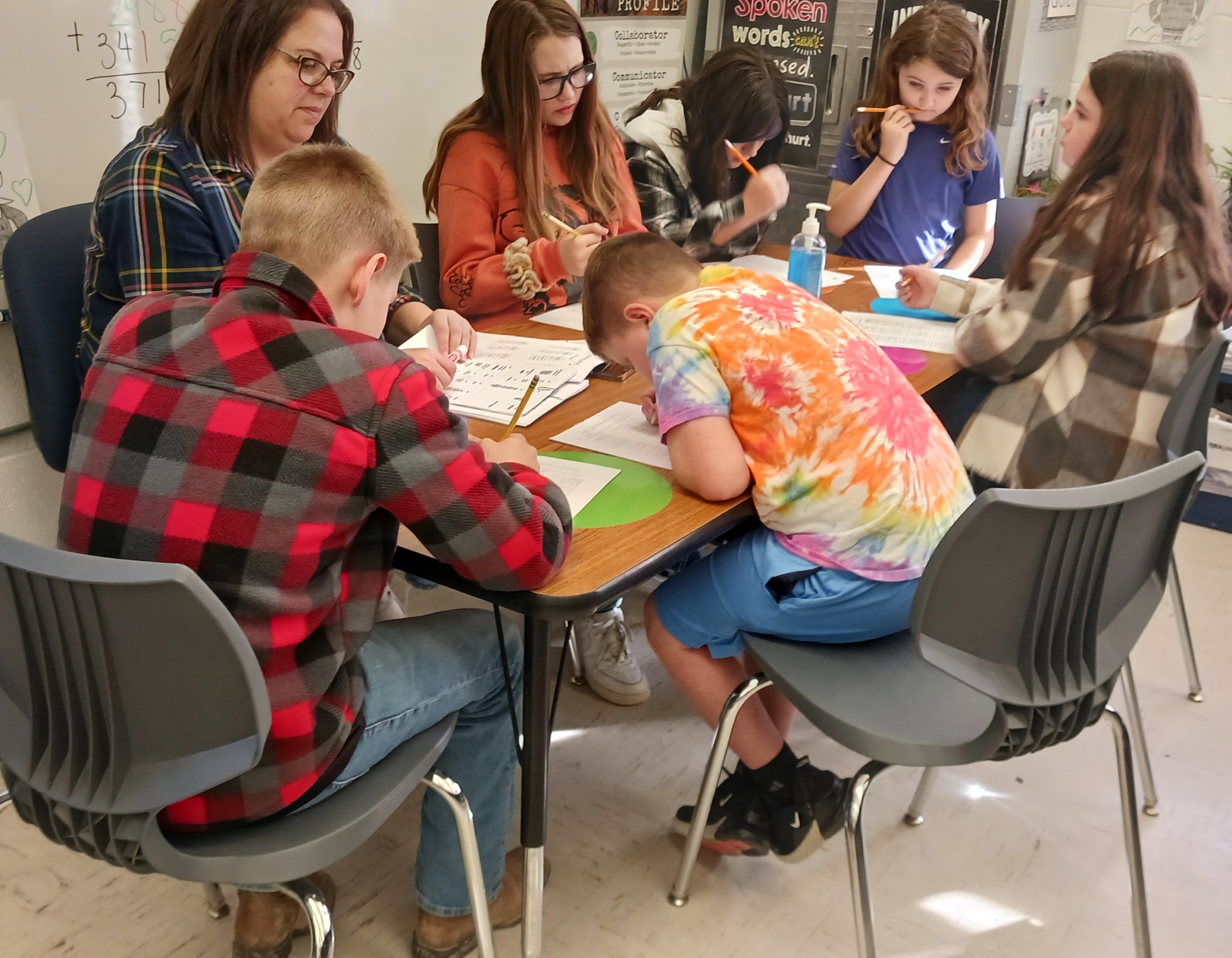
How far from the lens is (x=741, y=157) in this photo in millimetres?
2549

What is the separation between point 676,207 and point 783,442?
145cm

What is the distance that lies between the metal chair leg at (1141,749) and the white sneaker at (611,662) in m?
0.89

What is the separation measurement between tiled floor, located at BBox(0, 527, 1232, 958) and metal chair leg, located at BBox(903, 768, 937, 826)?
0.06ft

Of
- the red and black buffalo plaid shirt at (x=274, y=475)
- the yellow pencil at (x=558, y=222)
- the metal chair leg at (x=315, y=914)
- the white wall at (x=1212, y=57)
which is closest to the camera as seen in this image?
the red and black buffalo plaid shirt at (x=274, y=475)

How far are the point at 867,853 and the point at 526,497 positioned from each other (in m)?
1.02

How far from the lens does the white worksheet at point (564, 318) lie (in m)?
2.10

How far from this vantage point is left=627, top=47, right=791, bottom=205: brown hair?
8.48 feet

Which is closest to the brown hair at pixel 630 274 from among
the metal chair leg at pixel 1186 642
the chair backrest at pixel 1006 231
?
the metal chair leg at pixel 1186 642

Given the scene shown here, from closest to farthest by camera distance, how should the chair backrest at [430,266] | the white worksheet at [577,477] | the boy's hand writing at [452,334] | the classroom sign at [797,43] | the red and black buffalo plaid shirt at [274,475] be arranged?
the red and black buffalo plaid shirt at [274,475], the white worksheet at [577,477], the boy's hand writing at [452,334], the chair backrest at [430,266], the classroom sign at [797,43]

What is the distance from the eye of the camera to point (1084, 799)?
195 cm

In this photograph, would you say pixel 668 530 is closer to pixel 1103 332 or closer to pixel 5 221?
pixel 1103 332

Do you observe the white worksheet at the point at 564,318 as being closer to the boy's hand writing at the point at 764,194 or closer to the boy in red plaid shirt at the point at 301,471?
the boy's hand writing at the point at 764,194

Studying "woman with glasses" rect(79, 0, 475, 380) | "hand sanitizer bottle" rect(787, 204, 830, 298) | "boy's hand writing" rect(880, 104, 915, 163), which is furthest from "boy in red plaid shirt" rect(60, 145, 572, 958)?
"boy's hand writing" rect(880, 104, 915, 163)

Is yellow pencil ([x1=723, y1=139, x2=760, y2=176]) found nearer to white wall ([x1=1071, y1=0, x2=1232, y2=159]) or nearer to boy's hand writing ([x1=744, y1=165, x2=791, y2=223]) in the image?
boy's hand writing ([x1=744, y1=165, x2=791, y2=223])
